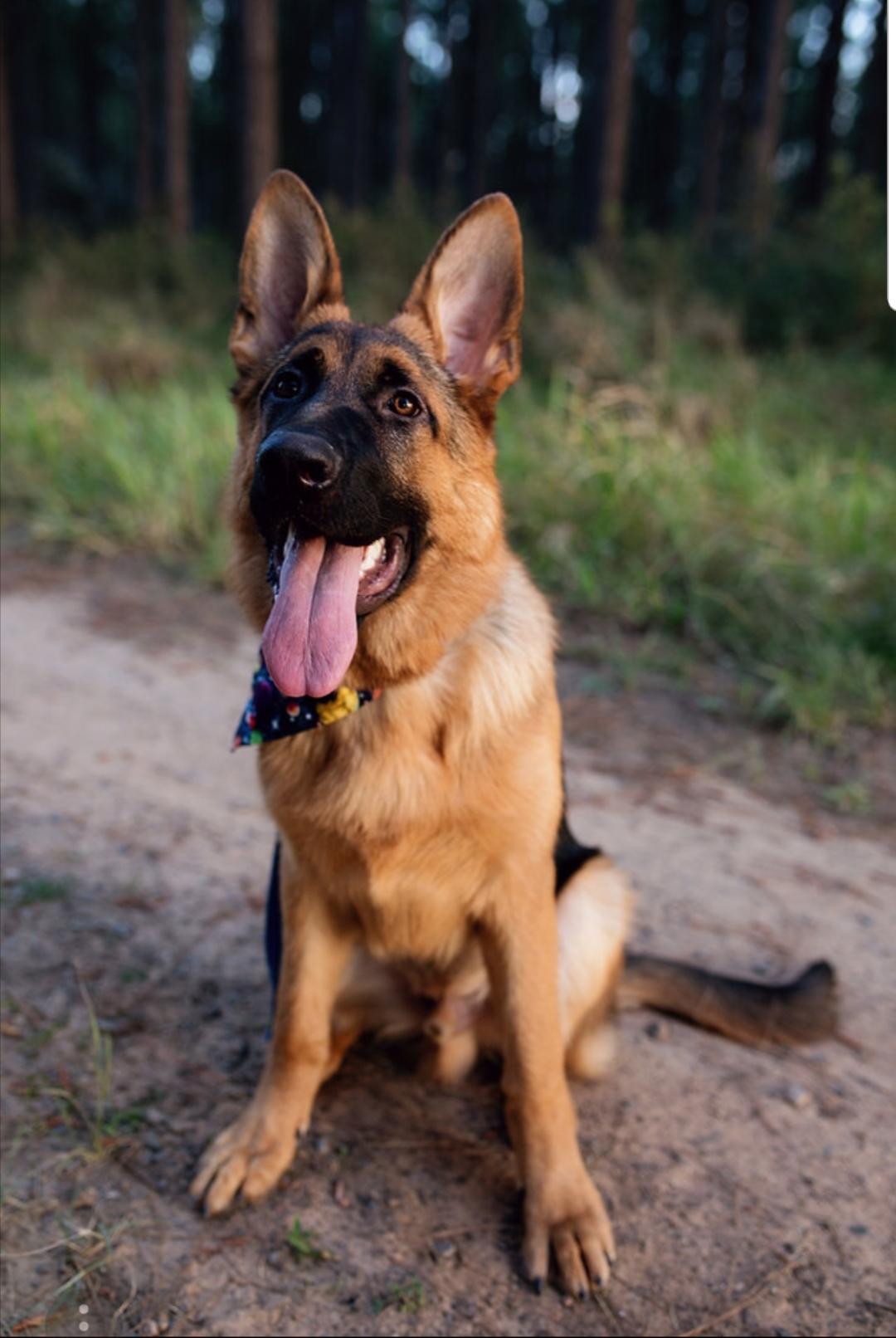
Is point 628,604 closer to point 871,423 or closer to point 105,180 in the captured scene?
point 871,423

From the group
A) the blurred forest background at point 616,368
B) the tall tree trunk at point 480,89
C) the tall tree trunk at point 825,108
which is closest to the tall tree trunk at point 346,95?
the blurred forest background at point 616,368

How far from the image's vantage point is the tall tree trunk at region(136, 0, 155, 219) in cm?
2211

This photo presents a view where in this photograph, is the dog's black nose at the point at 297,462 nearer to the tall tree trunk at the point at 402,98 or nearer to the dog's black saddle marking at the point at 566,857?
the dog's black saddle marking at the point at 566,857

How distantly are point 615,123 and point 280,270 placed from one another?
43.4 feet

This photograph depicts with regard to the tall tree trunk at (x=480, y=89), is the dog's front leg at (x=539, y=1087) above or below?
below

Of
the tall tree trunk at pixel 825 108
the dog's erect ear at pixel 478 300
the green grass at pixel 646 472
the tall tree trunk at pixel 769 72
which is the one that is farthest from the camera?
the tall tree trunk at pixel 825 108

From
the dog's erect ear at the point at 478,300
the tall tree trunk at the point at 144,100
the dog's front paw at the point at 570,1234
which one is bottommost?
the dog's front paw at the point at 570,1234

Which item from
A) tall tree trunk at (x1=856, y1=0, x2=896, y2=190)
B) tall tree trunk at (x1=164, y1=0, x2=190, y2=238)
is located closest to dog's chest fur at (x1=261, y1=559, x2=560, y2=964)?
tall tree trunk at (x1=164, y1=0, x2=190, y2=238)

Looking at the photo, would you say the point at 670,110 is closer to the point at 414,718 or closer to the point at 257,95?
the point at 257,95

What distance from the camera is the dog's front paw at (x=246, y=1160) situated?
254 centimetres

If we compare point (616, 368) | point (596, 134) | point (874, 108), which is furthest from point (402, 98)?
point (616, 368)

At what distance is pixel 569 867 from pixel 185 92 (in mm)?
20128

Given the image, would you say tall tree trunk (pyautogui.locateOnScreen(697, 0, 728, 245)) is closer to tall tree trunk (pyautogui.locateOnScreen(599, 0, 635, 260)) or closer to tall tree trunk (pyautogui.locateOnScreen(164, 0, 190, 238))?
tall tree trunk (pyautogui.locateOnScreen(599, 0, 635, 260))

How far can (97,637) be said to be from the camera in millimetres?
5902
